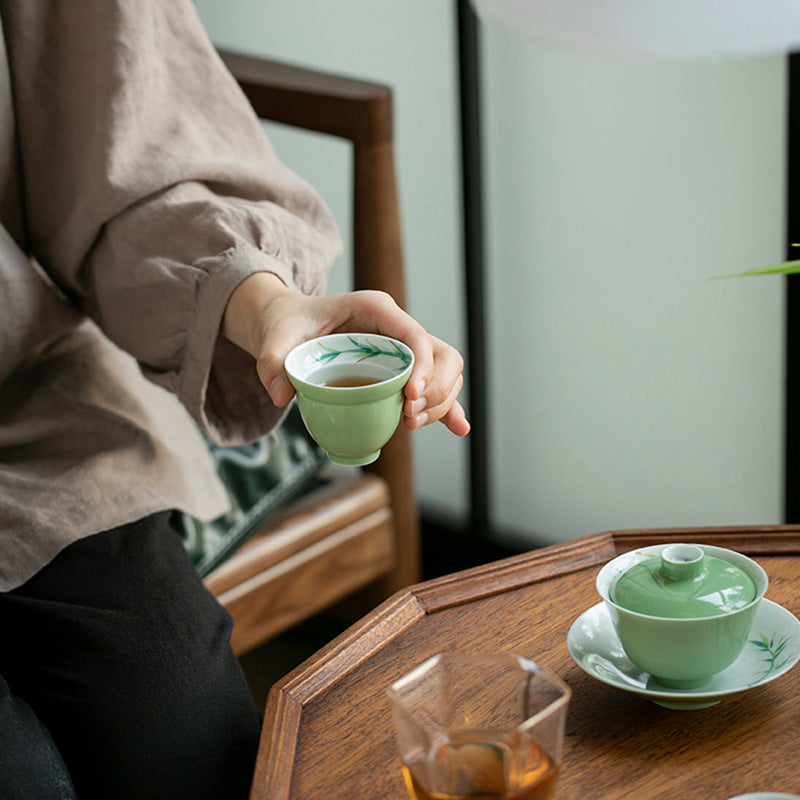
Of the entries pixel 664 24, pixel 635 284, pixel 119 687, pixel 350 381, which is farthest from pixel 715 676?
pixel 635 284

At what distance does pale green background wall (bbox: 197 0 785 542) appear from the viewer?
1.50m

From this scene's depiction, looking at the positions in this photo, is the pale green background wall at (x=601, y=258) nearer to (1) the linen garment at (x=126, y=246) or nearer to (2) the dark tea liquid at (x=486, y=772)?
(1) the linen garment at (x=126, y=246)

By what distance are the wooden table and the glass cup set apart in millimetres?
74

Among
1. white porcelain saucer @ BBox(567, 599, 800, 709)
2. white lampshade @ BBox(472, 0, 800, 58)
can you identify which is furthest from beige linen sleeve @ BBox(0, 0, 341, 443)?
white porcelain saucer @ BBox(567, 599, 800, 709)

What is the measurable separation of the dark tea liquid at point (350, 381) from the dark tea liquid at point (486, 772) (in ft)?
0.92

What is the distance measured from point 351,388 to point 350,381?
0.15 feet

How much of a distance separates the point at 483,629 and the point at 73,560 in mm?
336

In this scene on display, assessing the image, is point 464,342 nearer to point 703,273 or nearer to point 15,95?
point 703,273

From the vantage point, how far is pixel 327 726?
666 mm

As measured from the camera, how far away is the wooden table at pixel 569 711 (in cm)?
60

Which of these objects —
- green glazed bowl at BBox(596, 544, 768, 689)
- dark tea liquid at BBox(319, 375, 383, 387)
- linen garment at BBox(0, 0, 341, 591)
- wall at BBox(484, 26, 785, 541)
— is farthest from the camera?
wall at BBox(484, 26, 785, 541)

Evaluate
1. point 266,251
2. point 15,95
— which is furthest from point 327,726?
point 15,95

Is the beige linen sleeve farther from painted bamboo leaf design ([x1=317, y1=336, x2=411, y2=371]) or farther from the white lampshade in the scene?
the white lampshade

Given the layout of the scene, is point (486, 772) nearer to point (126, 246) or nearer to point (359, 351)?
point (359, 351)
